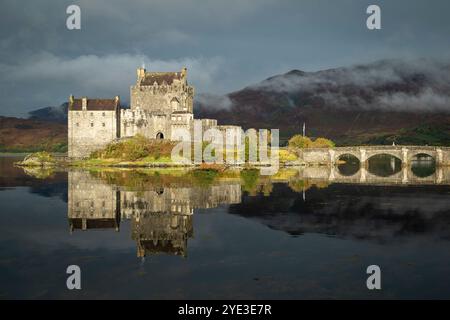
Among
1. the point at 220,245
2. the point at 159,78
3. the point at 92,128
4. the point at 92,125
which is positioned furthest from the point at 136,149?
the point at 220,245

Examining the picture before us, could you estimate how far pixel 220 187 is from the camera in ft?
159

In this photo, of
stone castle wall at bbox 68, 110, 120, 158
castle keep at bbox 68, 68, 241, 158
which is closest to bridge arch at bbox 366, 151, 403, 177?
castle keep at bbox 68, 68, 241, 158

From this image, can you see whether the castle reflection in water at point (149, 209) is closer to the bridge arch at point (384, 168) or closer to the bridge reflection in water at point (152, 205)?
the bridge reflection in water at point (152, 205)

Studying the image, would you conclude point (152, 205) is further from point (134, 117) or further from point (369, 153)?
point (369, 153)

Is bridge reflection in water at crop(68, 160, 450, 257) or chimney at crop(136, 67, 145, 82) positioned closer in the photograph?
bridge reflection in water at crop(68, 160, 450, 257)

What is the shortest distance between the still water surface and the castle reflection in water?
0.09m

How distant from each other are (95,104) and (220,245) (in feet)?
252

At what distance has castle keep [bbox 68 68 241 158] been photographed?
9312 centimetres

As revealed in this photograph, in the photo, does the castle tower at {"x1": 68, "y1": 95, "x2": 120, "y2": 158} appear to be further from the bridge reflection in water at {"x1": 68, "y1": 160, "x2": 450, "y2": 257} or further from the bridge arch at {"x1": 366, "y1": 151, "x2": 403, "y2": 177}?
the bridge arch at {"x1": 366, "y1": 151, "x2": 403, "y2": 177}

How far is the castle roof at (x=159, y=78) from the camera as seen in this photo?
9706 centimetres

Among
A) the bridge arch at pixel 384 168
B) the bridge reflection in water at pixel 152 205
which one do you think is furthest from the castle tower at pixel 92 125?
the bridge arch at pixel 384 168

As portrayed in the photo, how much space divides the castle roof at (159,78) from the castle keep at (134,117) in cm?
22
